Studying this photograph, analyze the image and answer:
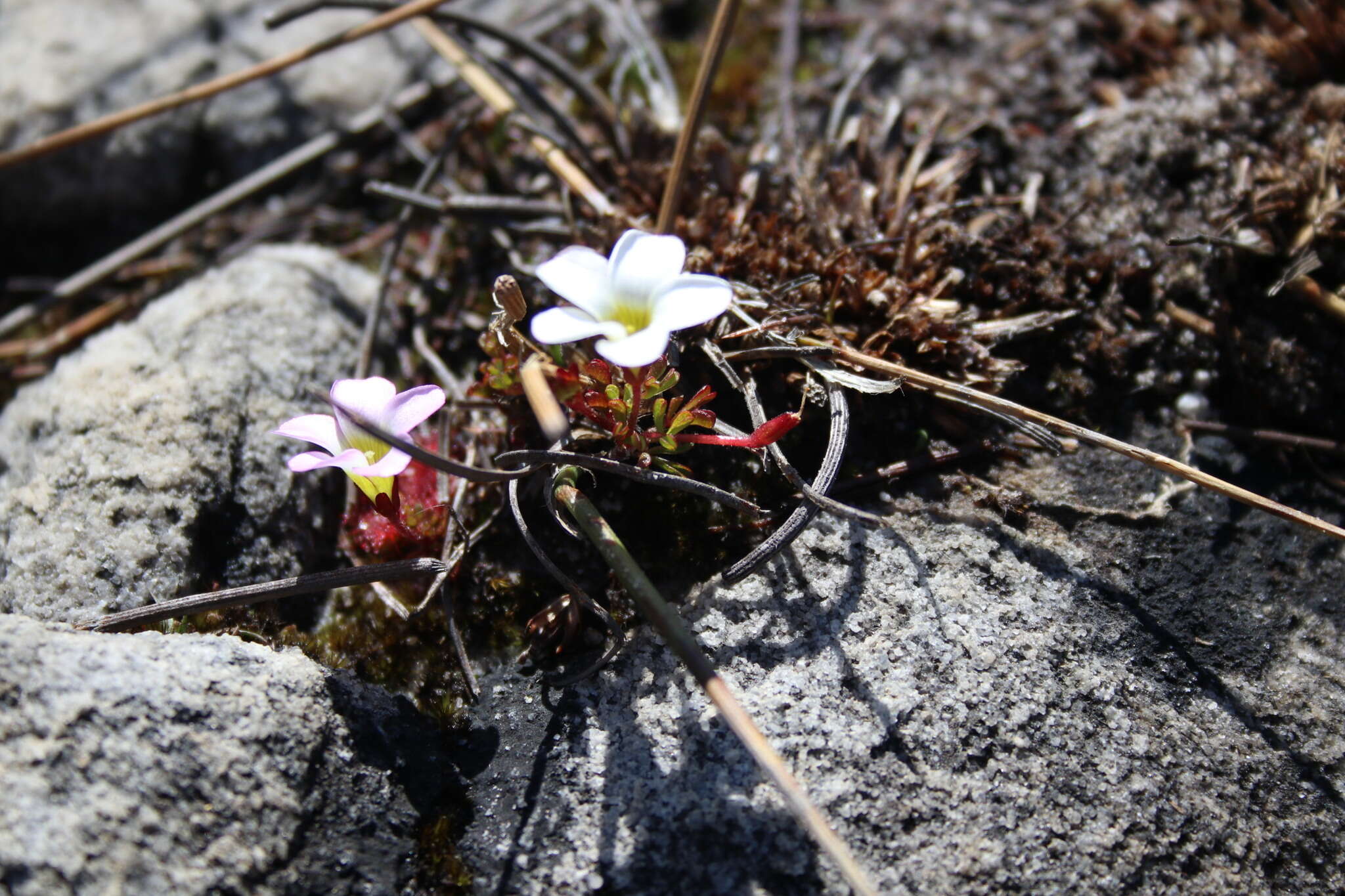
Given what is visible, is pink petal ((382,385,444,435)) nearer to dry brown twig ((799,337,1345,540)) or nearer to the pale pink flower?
the pale pink flower

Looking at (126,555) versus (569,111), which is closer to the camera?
(126,555)

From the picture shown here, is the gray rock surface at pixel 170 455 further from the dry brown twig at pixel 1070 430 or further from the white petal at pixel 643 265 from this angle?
the dry brown twig at pixel 1070 430

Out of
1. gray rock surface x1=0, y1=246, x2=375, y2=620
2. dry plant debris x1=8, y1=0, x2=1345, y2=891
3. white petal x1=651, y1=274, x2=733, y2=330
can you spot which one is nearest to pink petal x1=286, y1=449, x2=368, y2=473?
dry plant debris x1=8, y1=0, x2=1345, y2=891

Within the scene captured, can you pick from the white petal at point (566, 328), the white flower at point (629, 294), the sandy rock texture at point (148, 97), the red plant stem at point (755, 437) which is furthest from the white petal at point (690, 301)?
the sandy rock texture at point (148, 97)

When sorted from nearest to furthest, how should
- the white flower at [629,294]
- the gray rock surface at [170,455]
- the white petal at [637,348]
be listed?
1. the white petal at [637,348]
2. the white flower at [629,294]
3. the gray rock surface at [170,455]

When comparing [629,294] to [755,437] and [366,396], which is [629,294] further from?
[366,396]

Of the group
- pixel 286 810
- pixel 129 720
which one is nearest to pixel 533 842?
pixel 286 810

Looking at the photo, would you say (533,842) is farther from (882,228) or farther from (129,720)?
(882,228)
